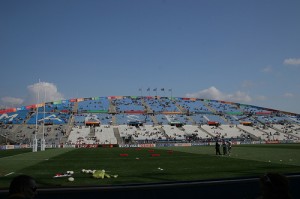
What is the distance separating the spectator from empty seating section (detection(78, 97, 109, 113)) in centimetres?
11098

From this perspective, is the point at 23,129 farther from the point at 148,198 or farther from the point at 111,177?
the point at 148,198

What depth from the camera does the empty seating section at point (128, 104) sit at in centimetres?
11782

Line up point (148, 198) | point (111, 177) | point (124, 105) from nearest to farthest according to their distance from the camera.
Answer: point (148, 198)
point (111, 177)
point (124, 105)

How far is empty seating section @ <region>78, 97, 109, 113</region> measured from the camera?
114 metres

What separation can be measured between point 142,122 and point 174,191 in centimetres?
9810

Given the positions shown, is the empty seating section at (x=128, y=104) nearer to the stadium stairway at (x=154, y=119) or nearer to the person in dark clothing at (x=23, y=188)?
the stadium stairway at (x=154, y=119)

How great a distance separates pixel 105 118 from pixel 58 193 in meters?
102

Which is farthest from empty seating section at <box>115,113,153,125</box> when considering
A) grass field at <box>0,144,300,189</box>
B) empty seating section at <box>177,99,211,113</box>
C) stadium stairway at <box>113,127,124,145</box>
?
grass field at <box>0,144,300,189</box>

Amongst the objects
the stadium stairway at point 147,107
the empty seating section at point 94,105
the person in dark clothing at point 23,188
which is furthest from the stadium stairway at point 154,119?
the person in dark clothing at point 23,188

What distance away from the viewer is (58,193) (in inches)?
193

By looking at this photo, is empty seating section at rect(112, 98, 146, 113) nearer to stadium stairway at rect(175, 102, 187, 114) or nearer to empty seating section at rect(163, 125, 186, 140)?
stadium stairway at rect(175, 102, 187, 114)

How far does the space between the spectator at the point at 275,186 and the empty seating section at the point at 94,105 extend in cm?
11098

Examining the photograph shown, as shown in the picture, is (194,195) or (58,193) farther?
(194,195)

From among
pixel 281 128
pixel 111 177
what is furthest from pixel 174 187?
pixel 281 128
